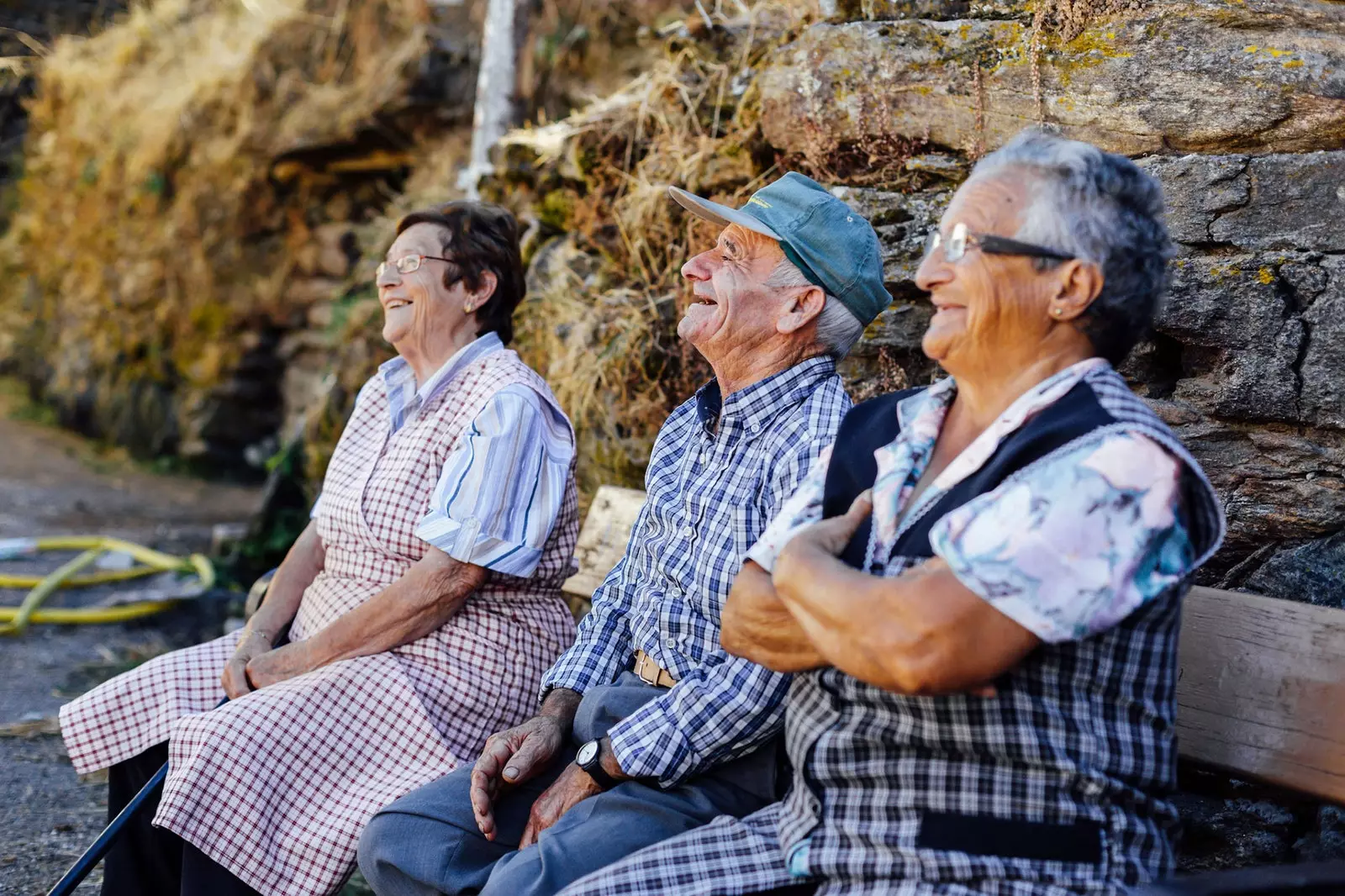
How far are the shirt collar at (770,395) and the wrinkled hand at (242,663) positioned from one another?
54.1 inches

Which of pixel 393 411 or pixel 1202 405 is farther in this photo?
pixel 393 411

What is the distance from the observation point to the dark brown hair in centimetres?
313

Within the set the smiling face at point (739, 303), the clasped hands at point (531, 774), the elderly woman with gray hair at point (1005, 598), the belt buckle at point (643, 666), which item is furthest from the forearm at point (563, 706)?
the smiling face at point (739, 303)

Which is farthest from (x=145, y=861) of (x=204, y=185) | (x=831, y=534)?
(x=204, y=185)

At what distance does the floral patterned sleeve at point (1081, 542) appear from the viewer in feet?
4.94

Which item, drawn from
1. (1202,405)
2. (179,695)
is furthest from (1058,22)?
(179,695)

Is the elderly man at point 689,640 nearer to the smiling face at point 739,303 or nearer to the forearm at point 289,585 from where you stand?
the smiling face at point 739,303

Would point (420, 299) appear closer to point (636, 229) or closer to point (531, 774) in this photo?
point (531, 774)

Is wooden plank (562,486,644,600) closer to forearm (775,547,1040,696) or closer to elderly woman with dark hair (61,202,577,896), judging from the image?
elderly woman with dark hair (61,202,577,896)

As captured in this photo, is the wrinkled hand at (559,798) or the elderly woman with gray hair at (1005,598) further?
the wrinkled hand at (559,798)

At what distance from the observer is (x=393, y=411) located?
10.1 ft

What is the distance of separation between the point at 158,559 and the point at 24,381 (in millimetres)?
7066

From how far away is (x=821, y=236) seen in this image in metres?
2.46

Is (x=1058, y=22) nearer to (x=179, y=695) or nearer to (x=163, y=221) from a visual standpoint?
(x=179, y=695)
